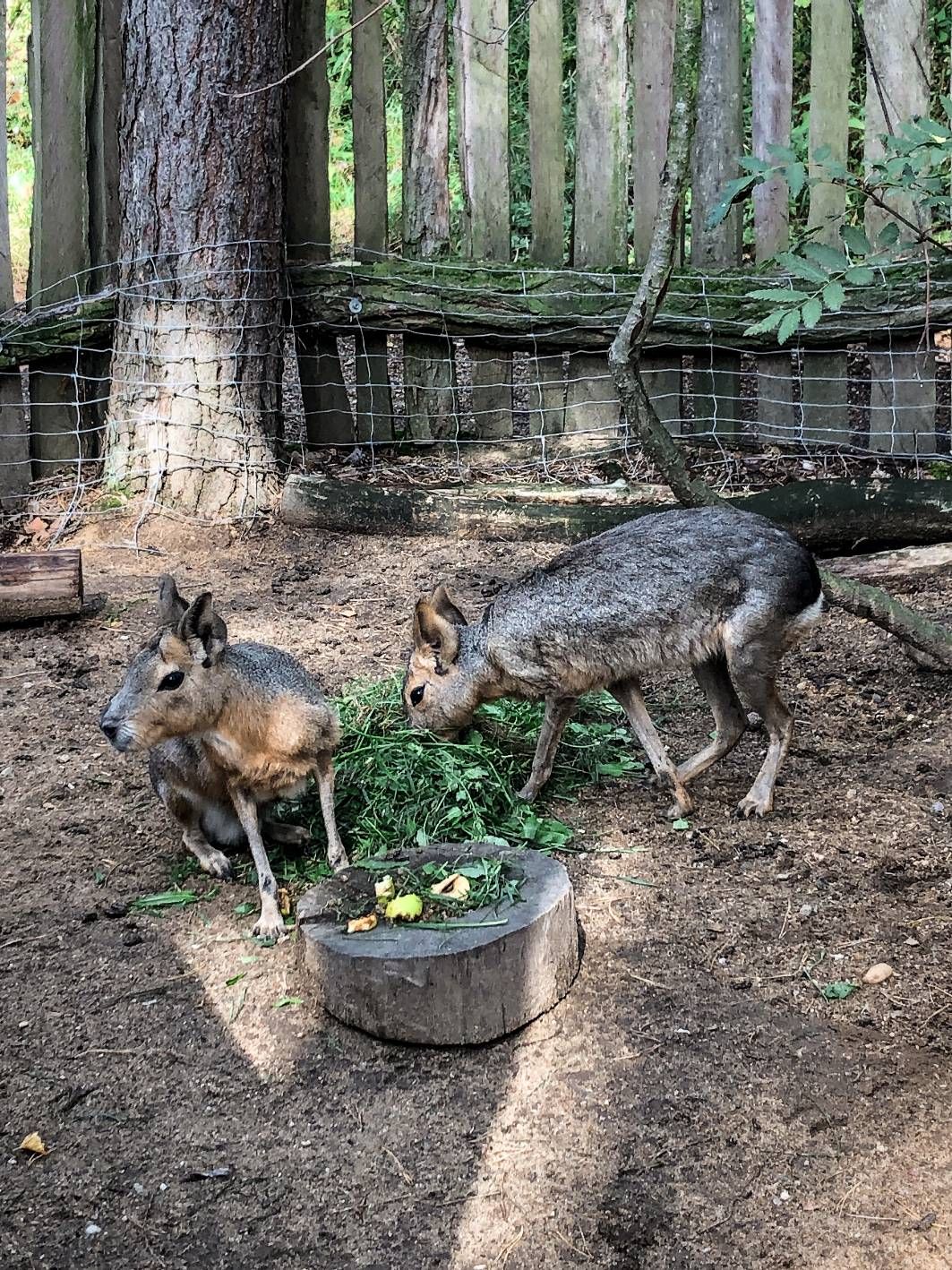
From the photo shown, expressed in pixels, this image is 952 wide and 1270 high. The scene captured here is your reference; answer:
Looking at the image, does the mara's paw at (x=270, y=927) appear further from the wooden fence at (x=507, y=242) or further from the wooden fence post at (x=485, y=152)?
the wooden fence post at (x=485, y=152)

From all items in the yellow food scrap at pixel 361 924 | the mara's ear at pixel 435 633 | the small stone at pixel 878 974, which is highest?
the mara's ear at pixel 435 633

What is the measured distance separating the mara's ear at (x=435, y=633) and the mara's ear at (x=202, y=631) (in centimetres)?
103

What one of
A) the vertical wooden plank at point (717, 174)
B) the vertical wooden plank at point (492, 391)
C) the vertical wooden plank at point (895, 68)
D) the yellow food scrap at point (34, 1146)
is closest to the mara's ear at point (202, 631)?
the yellow food scrap at point (34, 1146)

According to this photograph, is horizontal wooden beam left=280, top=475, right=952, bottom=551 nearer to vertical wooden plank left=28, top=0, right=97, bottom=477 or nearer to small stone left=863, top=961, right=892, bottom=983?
vertical wooden plank left=28, top=0, right=97, bottom=477

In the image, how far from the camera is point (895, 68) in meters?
7.81

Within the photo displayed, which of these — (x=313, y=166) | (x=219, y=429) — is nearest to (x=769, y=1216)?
(x=219, y=429)

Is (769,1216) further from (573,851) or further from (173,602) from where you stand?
(173,602)

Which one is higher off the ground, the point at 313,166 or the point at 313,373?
the point at 313,166

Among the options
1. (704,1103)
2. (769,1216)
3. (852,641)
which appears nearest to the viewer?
(769,1216)

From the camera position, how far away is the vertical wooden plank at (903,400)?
800cm

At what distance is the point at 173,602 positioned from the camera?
4582 millimetres

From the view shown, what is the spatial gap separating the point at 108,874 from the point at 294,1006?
109 cm

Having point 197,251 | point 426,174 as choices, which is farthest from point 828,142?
point 197,251

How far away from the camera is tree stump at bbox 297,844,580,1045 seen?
3738mm
